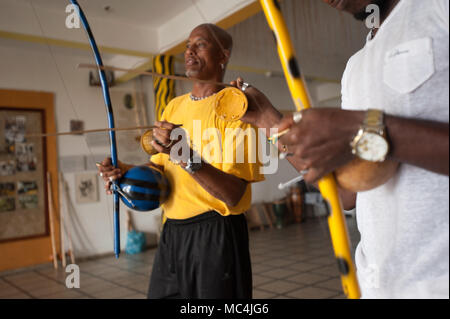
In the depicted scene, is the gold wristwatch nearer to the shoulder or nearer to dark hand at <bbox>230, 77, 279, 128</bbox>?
dark hand at <bbox>230, 77, 279, 128</bbox>

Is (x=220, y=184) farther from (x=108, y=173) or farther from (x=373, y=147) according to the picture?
(x=373, y=147)

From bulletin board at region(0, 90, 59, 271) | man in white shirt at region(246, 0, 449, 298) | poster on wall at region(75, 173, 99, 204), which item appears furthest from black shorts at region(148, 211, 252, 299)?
poster on wall at region(75, 173, 99, 204)

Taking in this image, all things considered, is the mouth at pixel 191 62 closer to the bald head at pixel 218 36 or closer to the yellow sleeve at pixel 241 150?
the bald head at pixel 218 36

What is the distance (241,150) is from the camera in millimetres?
1139

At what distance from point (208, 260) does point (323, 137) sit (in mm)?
852

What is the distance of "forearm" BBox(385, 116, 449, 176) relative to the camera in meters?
0.49

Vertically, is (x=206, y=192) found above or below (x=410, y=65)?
below

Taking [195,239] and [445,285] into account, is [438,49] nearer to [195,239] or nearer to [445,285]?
[445,285]

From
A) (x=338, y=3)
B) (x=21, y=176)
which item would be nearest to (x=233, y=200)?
(x=338, y=3)

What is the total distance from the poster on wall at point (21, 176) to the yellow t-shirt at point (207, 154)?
364 centimetres

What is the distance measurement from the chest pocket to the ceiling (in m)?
0.87

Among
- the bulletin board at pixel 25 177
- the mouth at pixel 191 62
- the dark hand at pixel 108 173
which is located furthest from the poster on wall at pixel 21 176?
the mouth at pixel 191 62

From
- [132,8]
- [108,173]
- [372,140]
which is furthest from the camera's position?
[132,8]
